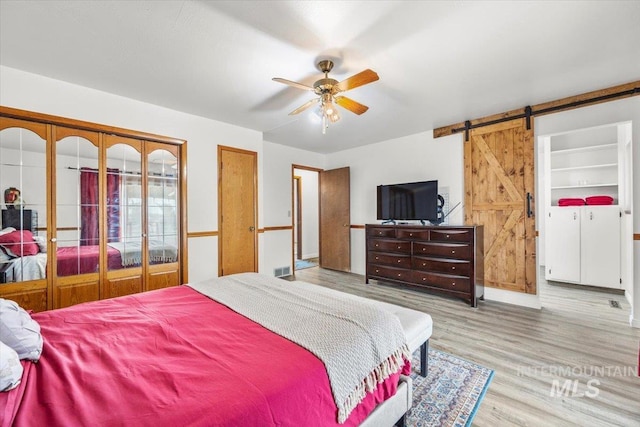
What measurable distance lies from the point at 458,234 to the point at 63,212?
4492 millimetres

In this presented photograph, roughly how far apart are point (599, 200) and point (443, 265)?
8.96 ft

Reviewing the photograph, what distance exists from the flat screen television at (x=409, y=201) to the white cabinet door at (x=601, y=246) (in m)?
2.43

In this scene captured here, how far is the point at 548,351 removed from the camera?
2.35 m

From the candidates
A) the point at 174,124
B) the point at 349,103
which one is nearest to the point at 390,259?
the point at 349,103

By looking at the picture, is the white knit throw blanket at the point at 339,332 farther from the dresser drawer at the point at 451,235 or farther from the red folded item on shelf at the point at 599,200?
the red folded item on shelf at the point at 599,200

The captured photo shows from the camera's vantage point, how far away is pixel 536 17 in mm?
1822

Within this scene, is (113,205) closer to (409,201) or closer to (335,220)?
(335,220)

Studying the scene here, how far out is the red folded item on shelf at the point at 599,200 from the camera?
13.2 ft

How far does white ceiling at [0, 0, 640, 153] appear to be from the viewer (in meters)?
1.75

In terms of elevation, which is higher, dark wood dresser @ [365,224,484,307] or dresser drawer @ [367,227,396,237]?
dresser drawer @ [367,227,396,237]

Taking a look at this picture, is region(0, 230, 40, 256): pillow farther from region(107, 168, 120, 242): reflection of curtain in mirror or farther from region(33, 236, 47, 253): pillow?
region(107, 168, 120, 242): reflection of curtain in mirror

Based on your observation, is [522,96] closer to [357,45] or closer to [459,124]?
[459,124]

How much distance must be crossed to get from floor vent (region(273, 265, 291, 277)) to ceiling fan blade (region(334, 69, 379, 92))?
3558 millimetres

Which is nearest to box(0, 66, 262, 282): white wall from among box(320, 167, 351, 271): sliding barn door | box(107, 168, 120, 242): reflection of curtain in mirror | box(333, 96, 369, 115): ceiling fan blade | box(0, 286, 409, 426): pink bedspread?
box(107, 168, 120, 242): reflection of curtain in mirror
